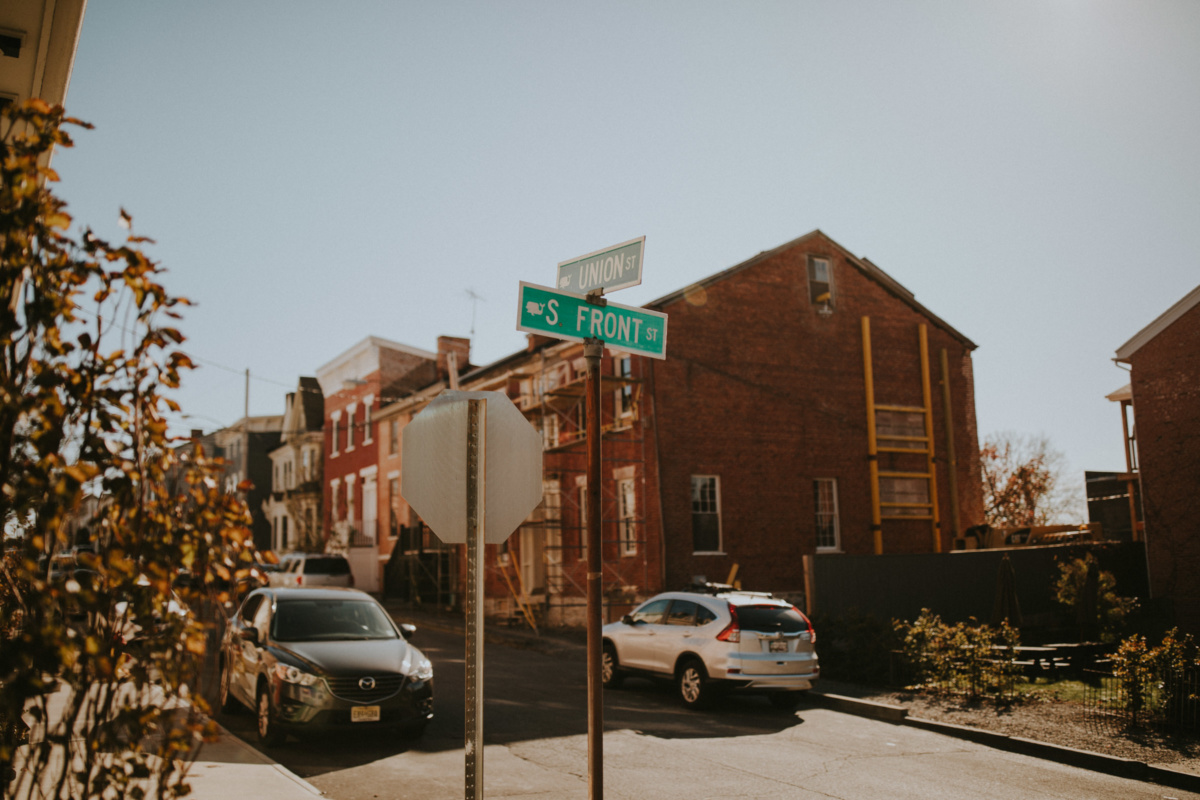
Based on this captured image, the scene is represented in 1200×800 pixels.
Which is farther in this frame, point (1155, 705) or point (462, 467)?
point (1155, 705)

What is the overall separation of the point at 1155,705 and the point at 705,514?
531 inches

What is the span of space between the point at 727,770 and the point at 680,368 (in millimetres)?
15600

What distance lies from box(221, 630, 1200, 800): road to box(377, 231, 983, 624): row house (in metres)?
10.7

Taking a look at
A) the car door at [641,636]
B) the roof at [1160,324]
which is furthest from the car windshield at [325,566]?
the roof at [1160,324]

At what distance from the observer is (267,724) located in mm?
10039

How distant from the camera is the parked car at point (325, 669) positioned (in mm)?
9742

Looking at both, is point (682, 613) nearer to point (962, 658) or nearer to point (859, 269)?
point (962, 658)

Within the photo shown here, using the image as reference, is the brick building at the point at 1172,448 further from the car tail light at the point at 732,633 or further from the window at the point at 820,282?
the car tail light at the point at 732,633

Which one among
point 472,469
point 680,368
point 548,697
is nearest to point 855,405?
point 680,368

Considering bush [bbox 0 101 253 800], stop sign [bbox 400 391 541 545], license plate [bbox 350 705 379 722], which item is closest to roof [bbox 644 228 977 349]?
license plate [bbox 350 705 379 722]

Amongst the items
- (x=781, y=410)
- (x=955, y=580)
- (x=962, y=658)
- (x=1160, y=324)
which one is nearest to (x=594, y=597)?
(x=962, y=658)

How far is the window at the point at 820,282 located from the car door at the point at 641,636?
14517 mm

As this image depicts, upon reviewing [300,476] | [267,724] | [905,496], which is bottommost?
[267,724]

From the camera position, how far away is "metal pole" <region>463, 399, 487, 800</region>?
4309 millimetres
